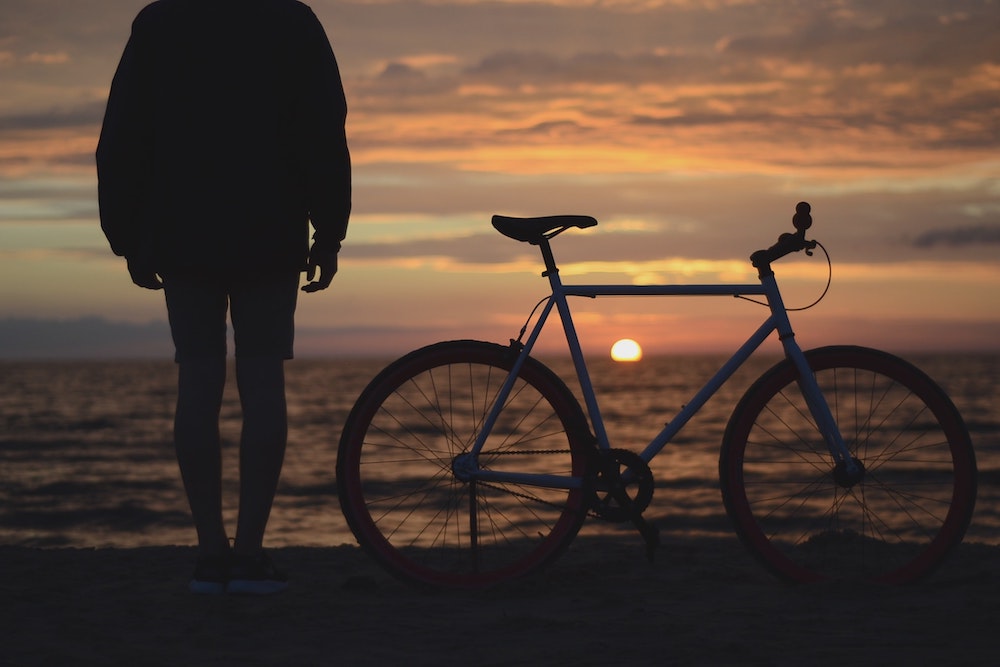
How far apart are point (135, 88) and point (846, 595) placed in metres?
2.96

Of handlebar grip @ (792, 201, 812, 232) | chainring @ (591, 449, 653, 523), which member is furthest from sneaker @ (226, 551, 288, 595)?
handlebar grip @ (792, 201, 812, 232)

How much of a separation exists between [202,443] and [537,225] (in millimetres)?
1397

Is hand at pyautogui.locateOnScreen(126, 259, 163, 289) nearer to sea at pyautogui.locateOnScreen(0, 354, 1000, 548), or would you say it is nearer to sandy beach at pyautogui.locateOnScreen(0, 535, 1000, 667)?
sandy beach at pyautogui.locateOnScreen(0, 535, 1000, 667)

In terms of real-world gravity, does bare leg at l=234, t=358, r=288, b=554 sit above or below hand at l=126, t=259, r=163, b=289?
below

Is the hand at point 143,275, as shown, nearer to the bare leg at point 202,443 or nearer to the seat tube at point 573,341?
the bare leg at point 202,443

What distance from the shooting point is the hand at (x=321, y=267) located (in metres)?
3.53

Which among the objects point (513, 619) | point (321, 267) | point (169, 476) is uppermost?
point (321, 267)

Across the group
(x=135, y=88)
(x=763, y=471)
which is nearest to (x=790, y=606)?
(x=135, y=88)

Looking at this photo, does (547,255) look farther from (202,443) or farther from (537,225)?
(202,443)

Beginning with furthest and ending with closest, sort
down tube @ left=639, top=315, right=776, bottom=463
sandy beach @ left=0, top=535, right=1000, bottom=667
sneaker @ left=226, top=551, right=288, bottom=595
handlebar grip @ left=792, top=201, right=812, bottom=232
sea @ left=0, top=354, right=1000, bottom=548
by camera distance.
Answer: sea @ left=0, top=354, right=1000, bottom=548 < handlebar grip @ left=792, top=201, right=812, bottom=232 < down tube @ left=639, top=315, right=776, bottom=463 < sneaker @ left=226, top=551, right=288, bottom=595 < sandy beach @ left=0, top=535, right=1000, bottom=667

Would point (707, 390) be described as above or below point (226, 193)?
below

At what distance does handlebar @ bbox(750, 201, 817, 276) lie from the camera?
380 cm

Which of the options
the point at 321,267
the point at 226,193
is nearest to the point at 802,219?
the point at 321,267

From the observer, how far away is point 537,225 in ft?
12.2
